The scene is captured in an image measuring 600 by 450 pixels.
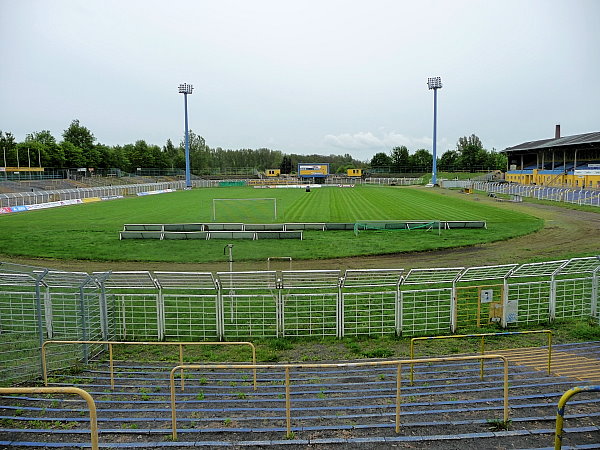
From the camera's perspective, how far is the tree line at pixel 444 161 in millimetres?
141000

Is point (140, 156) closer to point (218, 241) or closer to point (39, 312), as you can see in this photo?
point (218, 241)

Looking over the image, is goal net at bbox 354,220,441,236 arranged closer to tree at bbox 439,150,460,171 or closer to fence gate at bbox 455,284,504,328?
fence gate at bbox 455,284,504,328

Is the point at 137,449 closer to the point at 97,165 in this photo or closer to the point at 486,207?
the point at 486,207

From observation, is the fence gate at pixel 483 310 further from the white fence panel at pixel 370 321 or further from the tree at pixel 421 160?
the tree at pixel 421 160

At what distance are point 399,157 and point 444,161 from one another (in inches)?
568

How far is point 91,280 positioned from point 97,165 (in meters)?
114

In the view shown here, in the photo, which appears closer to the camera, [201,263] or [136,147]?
[201,263]

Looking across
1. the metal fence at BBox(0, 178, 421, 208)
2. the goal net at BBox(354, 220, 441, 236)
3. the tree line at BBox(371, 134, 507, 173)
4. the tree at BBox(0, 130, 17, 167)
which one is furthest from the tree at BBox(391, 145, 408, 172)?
the goal net at BBox(354, 220, 441, 236)

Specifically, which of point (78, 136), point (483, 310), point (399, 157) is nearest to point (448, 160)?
point (399, 157)

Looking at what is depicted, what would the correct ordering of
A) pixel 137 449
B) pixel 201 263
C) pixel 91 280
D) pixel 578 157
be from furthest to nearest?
pixel 578 157, pixel 201 263, pixel 91 280, pixel 137 449

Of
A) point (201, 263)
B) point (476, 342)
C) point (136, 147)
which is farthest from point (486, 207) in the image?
point (136, 147)

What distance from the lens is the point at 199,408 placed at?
8.22 m

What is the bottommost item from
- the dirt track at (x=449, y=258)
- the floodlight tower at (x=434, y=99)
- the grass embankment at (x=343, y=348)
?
the grass embankment at (x=343, y=348)

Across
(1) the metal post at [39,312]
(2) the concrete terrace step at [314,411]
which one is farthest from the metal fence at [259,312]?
(2) the concrete terrace step at [314,411]
